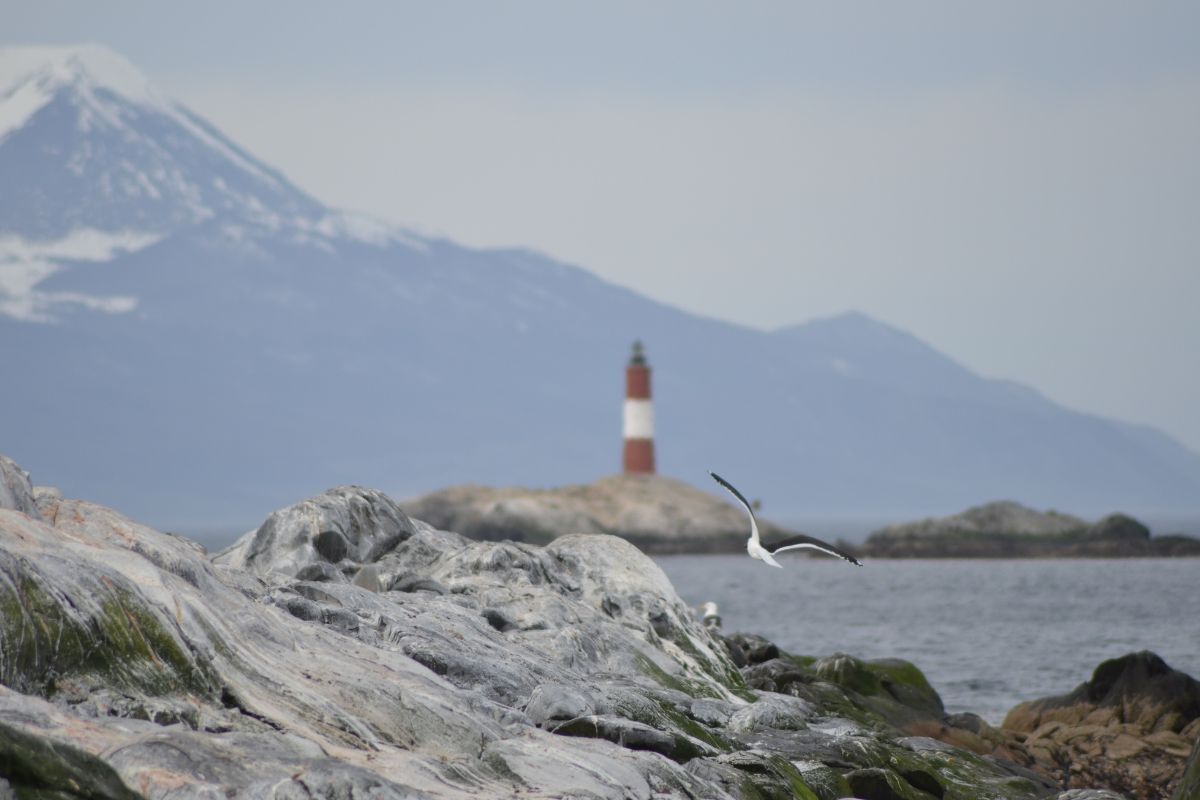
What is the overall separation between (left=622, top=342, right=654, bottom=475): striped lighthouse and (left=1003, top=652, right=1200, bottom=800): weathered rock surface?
65.9 meters

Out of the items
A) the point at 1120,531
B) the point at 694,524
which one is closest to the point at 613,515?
the point at 694,524

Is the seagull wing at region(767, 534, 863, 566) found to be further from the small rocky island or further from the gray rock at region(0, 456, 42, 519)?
the gray rock at region(0, 456, 42, 519)

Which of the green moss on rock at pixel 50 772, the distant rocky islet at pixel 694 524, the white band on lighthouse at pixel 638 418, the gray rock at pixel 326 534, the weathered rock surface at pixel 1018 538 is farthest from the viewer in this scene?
the distant rocky islet at pixel 694 524

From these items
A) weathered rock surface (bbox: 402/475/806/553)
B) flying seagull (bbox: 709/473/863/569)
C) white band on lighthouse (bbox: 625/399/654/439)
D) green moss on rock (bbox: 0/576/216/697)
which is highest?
white band on lighthouse (bbox: 625/399/654/439)

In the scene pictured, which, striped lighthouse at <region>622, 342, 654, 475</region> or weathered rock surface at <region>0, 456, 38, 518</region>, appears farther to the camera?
striped lighthouse at <region>622, 342, 654, 475</region>

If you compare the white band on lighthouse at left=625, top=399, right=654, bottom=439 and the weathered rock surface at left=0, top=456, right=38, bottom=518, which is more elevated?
the white band on lighthouse at left=625, top=399, right=654, bottom=439

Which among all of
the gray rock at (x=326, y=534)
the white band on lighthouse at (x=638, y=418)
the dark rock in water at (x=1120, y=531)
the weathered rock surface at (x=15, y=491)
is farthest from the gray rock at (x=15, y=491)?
the dark rock in water at (x=1120, y=531)

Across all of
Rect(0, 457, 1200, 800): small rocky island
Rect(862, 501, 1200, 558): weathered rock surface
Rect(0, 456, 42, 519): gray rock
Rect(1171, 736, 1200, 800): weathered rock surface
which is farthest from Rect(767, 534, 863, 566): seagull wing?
Rect(862, 501, 1200, 558): weathered rock surface

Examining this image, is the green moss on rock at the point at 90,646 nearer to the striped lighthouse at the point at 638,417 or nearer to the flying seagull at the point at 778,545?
the flying seagull at the point at 778,545

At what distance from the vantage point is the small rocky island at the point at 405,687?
10484 mm

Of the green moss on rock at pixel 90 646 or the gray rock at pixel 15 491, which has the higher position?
the gray rock at pixel 15 491

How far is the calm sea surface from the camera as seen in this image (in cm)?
3641

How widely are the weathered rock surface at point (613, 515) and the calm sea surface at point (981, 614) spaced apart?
10.7 metres

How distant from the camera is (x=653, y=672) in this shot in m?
17.2
